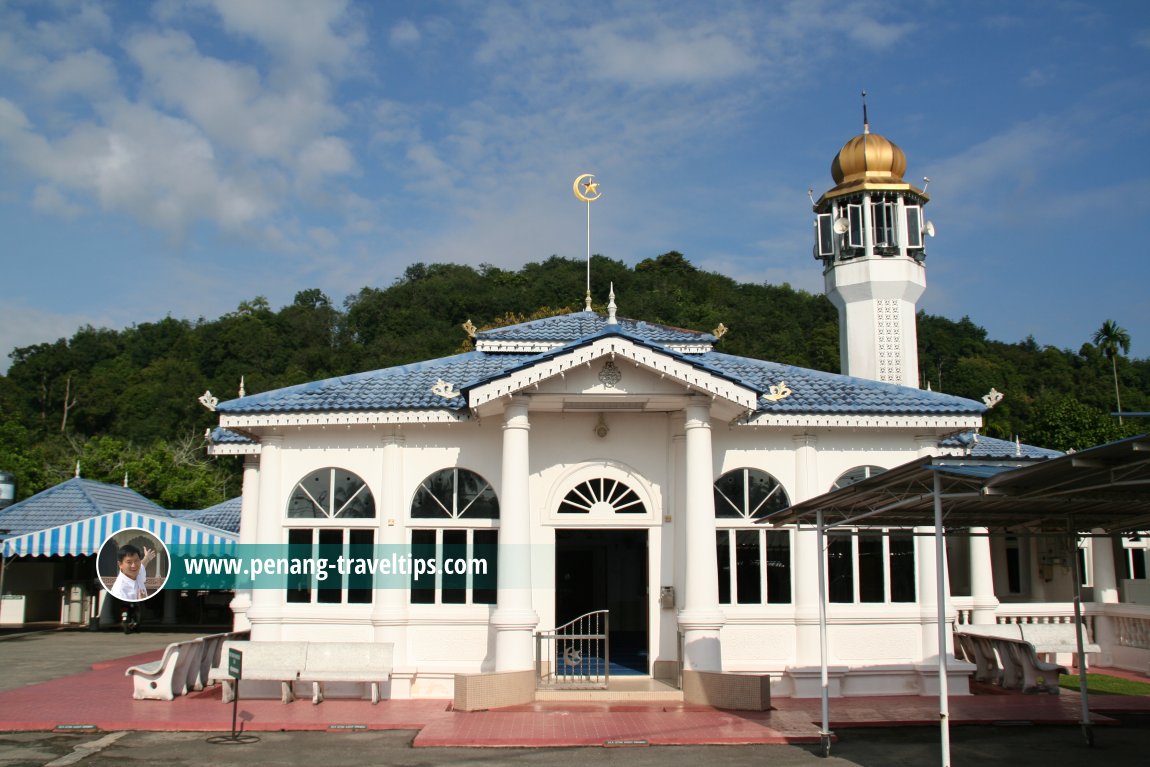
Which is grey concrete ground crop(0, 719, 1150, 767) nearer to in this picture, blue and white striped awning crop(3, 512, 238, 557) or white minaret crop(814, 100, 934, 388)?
white minaret crop(814, 100, 934, 388)

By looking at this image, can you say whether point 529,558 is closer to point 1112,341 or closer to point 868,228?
point 868,228

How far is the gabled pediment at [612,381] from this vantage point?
42.9 ft

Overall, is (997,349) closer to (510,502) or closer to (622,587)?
(622,587)

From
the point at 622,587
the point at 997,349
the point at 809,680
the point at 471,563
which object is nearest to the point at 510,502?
the point at 471,563

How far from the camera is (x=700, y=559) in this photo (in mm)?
13336

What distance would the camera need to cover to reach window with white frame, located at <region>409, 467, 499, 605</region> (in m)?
14.3

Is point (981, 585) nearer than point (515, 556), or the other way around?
point (515, 556)

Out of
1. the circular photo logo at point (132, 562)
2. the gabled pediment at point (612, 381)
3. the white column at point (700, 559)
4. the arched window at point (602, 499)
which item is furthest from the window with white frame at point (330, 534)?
the circular photo logo at point (132, 562)

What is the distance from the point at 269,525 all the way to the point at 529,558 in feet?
13.4

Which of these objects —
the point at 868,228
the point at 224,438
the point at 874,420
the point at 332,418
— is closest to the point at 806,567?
→ the point at 874,420

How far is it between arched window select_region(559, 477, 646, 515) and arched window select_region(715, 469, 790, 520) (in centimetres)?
128

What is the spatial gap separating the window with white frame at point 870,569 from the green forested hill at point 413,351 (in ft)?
107

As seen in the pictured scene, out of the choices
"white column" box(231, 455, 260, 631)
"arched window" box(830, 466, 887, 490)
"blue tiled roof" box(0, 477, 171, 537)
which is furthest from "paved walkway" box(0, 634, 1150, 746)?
"blue tiled roof" box(0, 477, 171, 537)

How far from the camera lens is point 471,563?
14.3 metres
